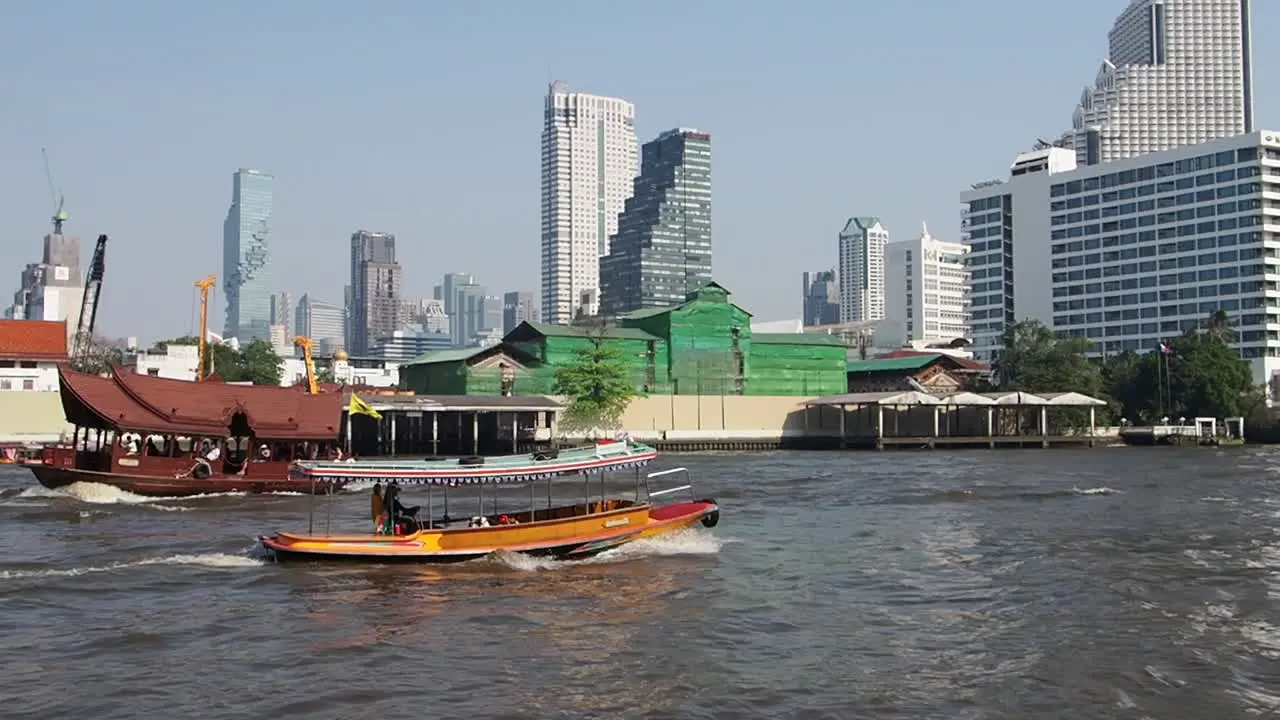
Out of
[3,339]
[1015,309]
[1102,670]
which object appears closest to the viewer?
[1102,670]

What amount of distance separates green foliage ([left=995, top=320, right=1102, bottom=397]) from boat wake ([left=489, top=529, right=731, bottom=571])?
75.0 m

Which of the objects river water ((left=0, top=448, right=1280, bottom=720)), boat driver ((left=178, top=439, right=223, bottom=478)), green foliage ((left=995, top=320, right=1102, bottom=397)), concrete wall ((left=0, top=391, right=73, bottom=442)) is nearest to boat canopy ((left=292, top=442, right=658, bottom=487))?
river water ((left=0, top=448, right=1280, bottom=720))

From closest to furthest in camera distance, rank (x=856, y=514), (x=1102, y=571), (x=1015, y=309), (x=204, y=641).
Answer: (x=204, y=641), (x=1102, y=571), (x=856, y=514), (x=1015, y=309)

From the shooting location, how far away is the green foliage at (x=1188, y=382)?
9250cm

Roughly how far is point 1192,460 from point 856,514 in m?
36.8

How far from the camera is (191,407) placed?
4178 centimetres

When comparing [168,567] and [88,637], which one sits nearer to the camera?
[88,637]

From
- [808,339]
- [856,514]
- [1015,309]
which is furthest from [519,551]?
[1015,309]

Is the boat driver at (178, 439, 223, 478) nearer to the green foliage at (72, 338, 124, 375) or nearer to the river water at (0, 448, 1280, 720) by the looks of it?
the river water at (0, 448, 1280, 720)

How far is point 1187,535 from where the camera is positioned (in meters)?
28.8

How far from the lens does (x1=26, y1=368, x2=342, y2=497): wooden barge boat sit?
39.7 m

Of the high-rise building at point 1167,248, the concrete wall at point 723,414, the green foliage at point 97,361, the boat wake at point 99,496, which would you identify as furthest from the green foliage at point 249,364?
the high-rise building at point 1167,248

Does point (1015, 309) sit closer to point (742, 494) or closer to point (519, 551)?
point (742, 494)

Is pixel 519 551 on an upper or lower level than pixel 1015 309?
lower
